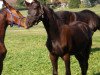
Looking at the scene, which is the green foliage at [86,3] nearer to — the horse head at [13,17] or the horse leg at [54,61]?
the horse leg at [54,61]

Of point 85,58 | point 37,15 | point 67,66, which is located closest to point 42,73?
point 85,58

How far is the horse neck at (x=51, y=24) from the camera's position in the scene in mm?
7295

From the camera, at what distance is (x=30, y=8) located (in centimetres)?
691

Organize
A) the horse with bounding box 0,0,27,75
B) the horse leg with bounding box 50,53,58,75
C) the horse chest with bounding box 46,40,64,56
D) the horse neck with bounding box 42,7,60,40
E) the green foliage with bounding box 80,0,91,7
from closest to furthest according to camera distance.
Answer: the horse with bounding box 0,0,27,75
the horse neck with bounding box 42,7,60,40
the horse chest with bounding box 46,40,64,56
the horse leg with bounding box 50,53,58,75
the green foliage with bounding box 80,0,91,7

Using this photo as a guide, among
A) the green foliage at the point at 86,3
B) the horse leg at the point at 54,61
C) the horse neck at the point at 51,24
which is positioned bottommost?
the green foliage at the point at 86,3

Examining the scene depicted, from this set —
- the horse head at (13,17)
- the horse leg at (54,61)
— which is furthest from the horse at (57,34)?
the horse head at (13,17)

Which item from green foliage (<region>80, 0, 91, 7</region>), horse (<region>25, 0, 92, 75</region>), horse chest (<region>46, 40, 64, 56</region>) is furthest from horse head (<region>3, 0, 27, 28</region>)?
green foliage (<region>80, 0, 91, 7</region>)

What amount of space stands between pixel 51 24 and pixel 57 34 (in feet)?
0.93

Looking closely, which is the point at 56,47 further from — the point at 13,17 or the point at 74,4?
the point at 74,4

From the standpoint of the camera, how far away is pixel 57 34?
752 cm

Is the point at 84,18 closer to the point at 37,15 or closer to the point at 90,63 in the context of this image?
the point at 90,63

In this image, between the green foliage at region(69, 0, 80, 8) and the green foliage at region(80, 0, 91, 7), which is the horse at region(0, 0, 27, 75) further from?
the green foliage at region(80, 0, 91, 7)

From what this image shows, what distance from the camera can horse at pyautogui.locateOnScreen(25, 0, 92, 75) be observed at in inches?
273

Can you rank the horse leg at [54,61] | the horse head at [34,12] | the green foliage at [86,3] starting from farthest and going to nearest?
the green foliage at [86,3] → the horse leg at [54,61] → the horse head at [34,12]
